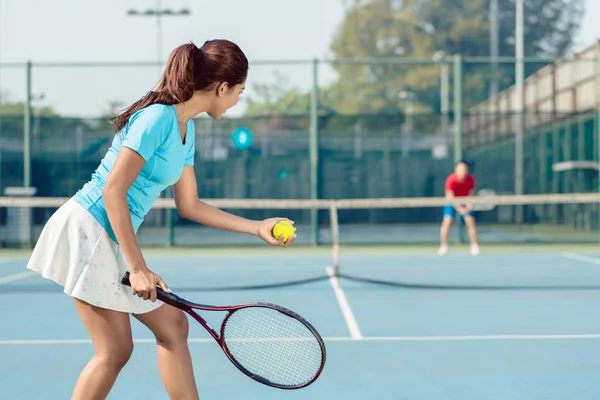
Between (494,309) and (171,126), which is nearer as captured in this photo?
(171,126)

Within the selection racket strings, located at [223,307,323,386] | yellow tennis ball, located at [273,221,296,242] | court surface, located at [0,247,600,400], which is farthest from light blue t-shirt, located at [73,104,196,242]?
court surface, located at [0,247,600,400]

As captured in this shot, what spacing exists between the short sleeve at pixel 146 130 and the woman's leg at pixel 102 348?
508mm

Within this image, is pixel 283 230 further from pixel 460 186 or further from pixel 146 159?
pixel 460 186

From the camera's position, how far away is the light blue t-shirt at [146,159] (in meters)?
2.76

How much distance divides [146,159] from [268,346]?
3.46ft

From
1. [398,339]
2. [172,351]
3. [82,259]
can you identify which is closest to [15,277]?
[398,339]

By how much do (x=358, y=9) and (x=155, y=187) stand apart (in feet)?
201

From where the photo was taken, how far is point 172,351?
9.93ft

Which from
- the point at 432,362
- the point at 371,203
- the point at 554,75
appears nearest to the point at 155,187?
the point at 432,362

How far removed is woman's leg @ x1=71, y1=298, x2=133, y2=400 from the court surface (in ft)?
4.40

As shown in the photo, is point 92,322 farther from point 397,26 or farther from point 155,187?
point 397,26

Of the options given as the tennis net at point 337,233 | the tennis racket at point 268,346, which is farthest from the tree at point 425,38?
the tennis racket at point 268,346

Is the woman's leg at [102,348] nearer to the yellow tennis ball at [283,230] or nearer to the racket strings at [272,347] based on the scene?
the racket strings at [272,347]

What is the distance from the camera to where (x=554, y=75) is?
74.8 ft
